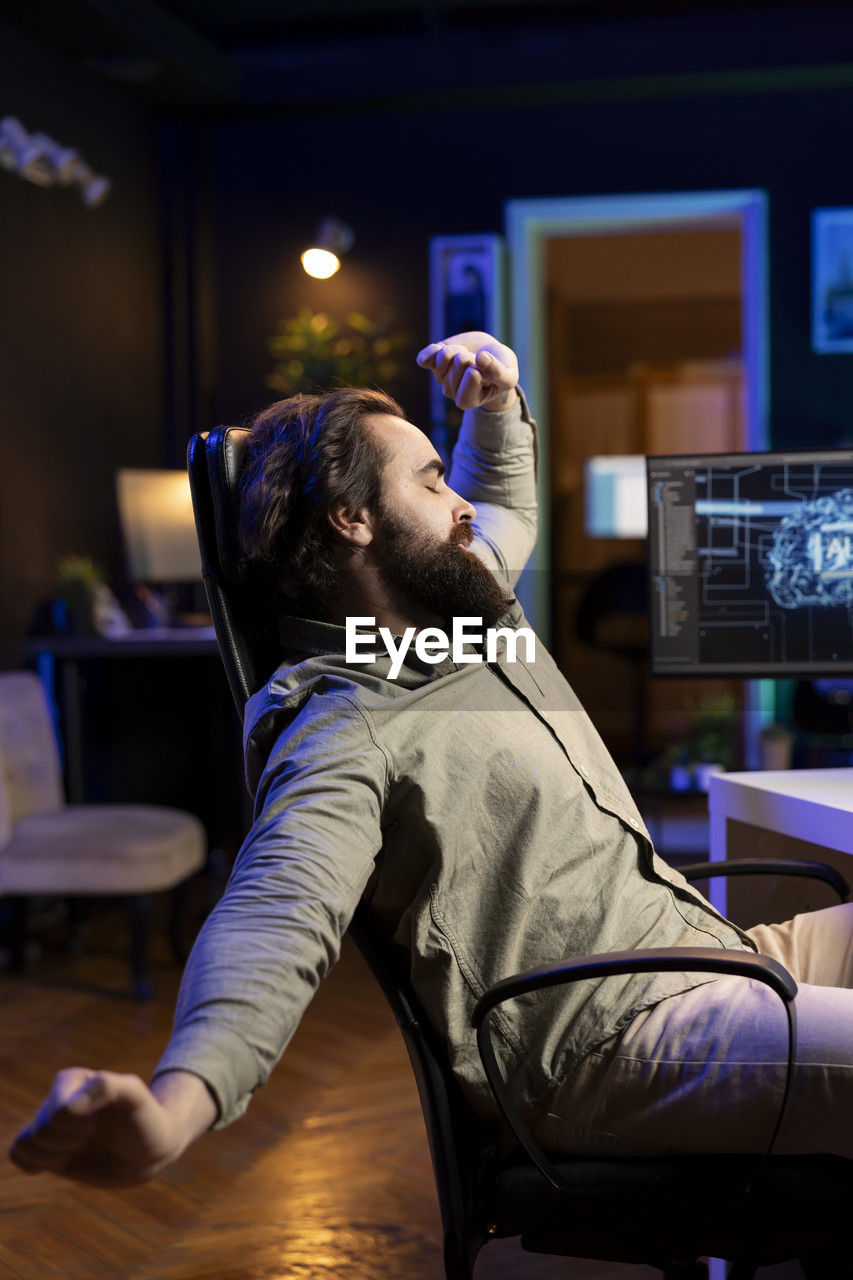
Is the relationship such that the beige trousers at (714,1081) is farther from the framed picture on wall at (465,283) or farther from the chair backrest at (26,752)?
the framed picture on wall at (465,283)

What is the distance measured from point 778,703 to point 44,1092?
3.80m

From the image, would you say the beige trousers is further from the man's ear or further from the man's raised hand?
the man's raised hand

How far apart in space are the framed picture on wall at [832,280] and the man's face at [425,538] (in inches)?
177

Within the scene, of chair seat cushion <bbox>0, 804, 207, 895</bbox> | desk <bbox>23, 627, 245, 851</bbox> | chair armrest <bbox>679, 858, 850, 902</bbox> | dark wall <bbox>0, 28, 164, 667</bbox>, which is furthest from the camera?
dark wall <bbox>0, 28, 164, 667</bbox>

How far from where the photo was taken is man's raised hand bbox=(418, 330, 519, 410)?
5.48 ft

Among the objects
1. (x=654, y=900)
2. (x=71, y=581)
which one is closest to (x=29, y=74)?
(x=71, y=581)

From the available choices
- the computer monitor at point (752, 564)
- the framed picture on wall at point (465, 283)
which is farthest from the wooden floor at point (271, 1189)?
the framed picture on wall at point (465, 283)

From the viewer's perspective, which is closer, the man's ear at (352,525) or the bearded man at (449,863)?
the bearded man at (449,863)

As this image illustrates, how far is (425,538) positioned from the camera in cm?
160

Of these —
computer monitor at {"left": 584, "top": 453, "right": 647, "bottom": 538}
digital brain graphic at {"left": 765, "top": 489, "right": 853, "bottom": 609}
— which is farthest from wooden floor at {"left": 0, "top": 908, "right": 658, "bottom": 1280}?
computer monitor at {"left": 584, "top": 453, "right": 647, "bottom": 538}

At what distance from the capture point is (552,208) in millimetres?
5797

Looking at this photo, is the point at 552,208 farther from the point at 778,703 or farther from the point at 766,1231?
the point at 766,1231

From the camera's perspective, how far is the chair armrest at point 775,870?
5.48ft

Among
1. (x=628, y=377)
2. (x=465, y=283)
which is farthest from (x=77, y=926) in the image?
(x=628, y=377)
